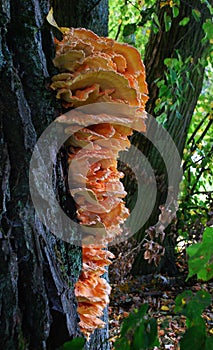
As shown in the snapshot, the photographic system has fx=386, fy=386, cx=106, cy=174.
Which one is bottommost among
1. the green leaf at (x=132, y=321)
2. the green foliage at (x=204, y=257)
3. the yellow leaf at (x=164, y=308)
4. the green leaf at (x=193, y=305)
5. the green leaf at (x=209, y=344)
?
the green leaf at (x=209, y=344)

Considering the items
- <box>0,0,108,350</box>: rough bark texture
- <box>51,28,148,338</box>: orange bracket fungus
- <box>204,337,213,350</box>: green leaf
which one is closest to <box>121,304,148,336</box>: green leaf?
<box>204,337,213,350</box>: green leaf

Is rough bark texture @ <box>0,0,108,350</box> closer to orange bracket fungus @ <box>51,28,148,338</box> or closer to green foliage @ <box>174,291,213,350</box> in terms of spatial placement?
orange bracket fungus @ <box>51,28,148,338</box>

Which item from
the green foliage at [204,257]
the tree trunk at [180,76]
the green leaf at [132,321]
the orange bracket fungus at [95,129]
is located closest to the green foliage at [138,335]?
the green leaf at [132,321]

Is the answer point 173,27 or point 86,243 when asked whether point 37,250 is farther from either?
point 173,27

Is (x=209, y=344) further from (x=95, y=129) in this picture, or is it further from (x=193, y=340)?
(x=95, y=129)

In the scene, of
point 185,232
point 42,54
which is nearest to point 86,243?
point 42,54

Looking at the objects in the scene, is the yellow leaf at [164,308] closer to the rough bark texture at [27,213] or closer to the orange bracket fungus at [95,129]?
the orange bracket fungus at [95,129]
